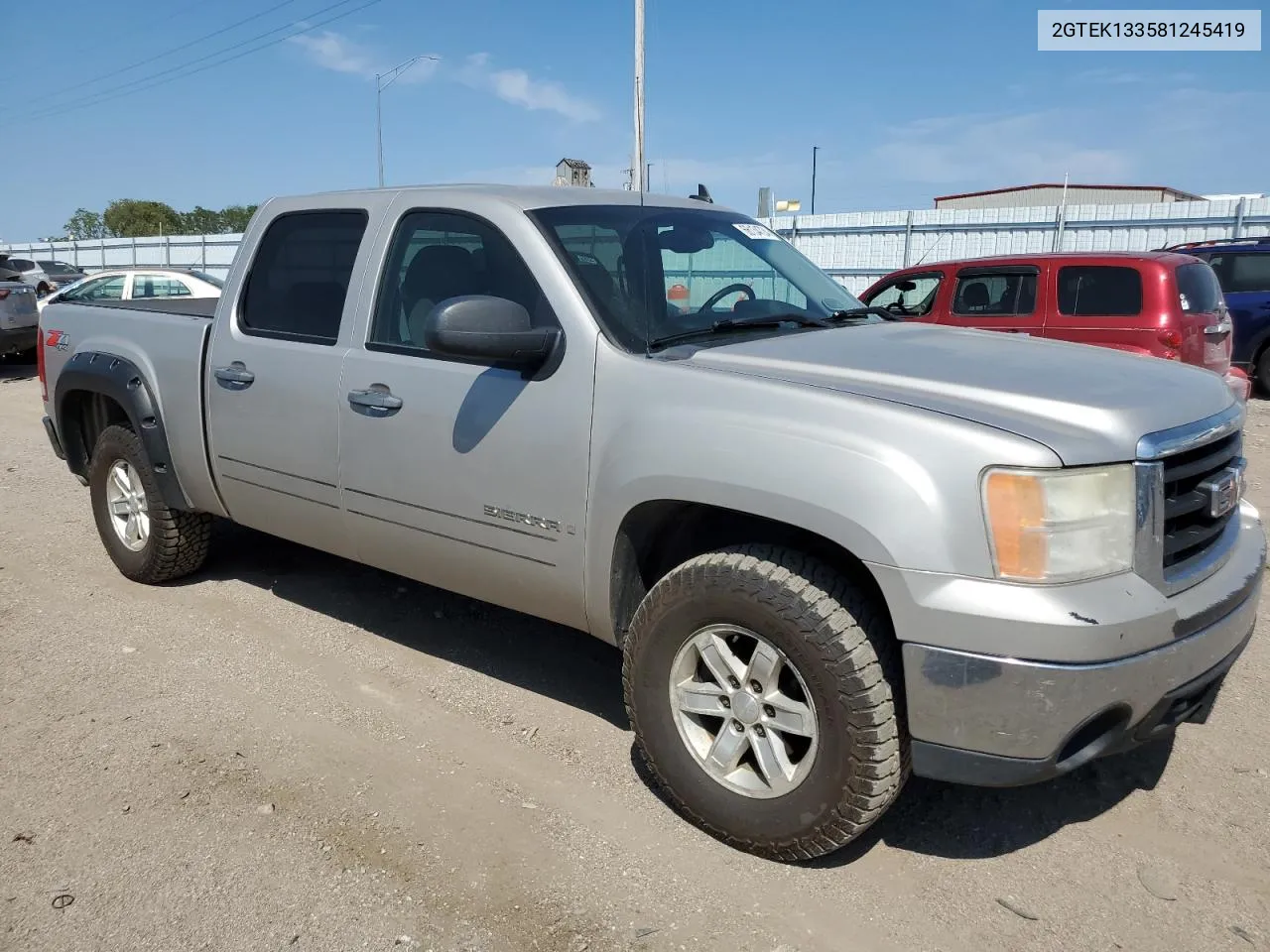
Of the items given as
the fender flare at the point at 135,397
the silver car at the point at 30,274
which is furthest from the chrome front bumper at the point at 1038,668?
the silver car at the point at 30,274

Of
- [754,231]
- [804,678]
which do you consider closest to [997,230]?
[754,231]

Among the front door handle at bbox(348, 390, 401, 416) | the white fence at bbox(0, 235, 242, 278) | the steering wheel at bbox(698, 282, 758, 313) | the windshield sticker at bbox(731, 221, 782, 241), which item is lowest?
the front door handle at bbox(348, 390, 401, 416)

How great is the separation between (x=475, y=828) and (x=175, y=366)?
2.71 metres

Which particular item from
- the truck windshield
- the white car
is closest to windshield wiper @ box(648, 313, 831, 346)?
the truck windshield

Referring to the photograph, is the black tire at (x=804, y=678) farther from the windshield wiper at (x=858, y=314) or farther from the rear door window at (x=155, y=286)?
the rear door window at (x=155, y=286)

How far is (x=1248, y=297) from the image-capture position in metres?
11.9

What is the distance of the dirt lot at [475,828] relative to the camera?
8.39ft

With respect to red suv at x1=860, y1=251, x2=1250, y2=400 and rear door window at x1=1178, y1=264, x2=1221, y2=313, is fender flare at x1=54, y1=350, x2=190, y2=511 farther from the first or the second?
rear door window at x1=1178, y1=264, x2=1221, y2=313

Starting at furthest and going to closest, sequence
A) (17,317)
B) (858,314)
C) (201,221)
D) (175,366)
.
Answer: (201,221) → (17,317) → (175,366) → (858,314)

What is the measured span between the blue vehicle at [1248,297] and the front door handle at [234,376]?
11250 millimetres

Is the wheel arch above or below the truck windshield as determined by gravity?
below

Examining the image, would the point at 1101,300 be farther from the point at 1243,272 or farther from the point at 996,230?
the point at 996,230

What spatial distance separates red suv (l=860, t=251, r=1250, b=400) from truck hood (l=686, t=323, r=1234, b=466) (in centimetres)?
519

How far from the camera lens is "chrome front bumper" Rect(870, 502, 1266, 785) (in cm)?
231
